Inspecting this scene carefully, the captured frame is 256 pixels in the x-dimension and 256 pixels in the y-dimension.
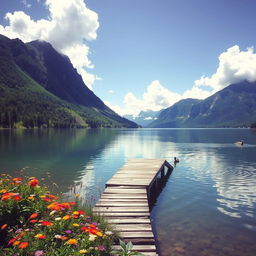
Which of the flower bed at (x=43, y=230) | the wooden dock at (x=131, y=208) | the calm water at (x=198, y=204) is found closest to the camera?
the flower bed at (x=43, y=230)

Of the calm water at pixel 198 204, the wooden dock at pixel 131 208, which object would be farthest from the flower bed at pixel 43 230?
the calm water at pixel 198 204

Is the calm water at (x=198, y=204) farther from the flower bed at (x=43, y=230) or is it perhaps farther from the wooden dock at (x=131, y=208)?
the flower bed at (x=43, y=230)

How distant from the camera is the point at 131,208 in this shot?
14391mm

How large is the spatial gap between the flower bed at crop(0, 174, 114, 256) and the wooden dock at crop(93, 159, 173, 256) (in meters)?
1.67

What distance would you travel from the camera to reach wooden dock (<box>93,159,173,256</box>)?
34.2ft

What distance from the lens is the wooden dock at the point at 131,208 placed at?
34.2 ft

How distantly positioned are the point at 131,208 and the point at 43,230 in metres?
7.77

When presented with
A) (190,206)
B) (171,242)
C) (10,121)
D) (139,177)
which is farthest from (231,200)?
(10,121)

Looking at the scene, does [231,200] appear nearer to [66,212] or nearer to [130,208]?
[130,208]

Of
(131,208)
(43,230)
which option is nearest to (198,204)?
(131,208)

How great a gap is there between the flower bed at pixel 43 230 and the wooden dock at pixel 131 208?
1672 millimetres

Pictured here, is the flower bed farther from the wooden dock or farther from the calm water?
the calm water

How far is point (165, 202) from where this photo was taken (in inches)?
849

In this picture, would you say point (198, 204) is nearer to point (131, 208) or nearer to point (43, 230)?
point (131, 208)
